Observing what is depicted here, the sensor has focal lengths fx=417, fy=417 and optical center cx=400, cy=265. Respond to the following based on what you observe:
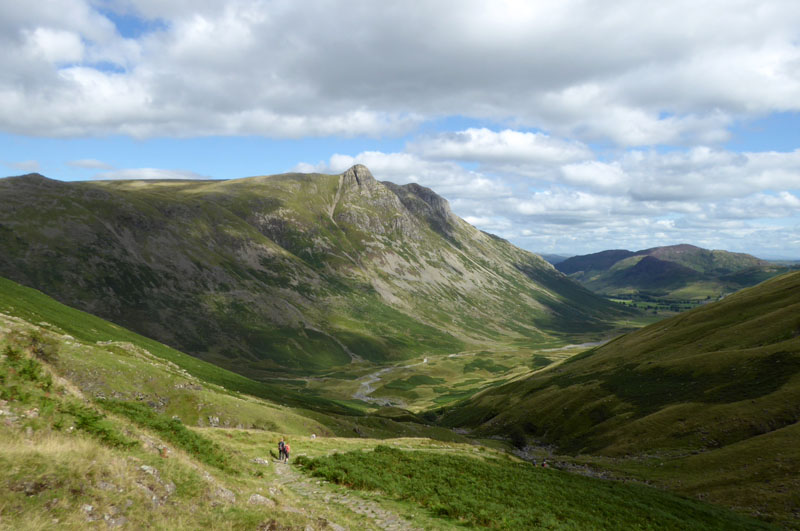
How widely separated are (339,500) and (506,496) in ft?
44.2

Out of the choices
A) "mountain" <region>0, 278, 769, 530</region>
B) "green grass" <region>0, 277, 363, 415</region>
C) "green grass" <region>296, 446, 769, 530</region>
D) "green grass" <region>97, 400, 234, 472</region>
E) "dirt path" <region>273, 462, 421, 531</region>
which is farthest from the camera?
"green grass" <region>0, 277, 363, 415</region>

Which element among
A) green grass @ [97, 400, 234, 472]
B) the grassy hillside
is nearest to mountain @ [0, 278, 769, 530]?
green grass @ [97, 400, 234, 472]

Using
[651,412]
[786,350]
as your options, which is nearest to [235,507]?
[651,412]

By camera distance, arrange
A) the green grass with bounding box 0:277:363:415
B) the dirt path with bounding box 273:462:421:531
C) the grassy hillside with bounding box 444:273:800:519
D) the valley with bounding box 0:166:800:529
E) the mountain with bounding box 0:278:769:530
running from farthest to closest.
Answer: the green grass with bounding box 0:277:363:415 < the grassy hillside with bounding box 444:273:800:519 < the dirt path with bounding box 273:462:421:531 < the valley with bounding box 0:166:800:529 < the mountain with bounding box 0:278:769:530

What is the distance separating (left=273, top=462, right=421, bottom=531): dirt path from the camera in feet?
73.2

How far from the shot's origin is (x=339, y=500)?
83.3ft

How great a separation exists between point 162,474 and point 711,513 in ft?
143

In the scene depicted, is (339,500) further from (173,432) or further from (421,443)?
(421,443)

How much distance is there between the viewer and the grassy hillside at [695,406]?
47125mm

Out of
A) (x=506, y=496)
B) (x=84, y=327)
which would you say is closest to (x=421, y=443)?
(x=506, y=496)

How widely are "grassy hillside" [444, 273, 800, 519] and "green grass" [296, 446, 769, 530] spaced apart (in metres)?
10.4

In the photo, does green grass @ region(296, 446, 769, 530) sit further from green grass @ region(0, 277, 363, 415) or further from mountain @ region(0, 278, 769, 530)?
green grass @ region(0, 277, 363, 415)

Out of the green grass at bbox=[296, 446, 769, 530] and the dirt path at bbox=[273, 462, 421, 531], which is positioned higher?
the dirt path at bbox=[273, 462, 421, 531]

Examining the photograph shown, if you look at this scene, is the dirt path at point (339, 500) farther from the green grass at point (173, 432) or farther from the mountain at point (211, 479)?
the green grass at point (173, 432)
